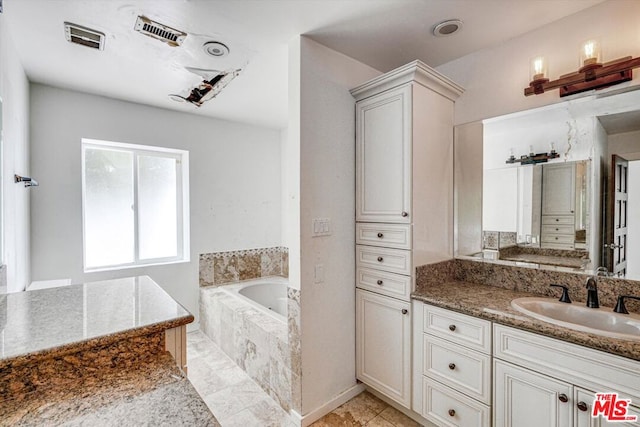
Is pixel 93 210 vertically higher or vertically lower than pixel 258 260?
higher

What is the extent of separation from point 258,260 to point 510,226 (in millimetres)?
2741

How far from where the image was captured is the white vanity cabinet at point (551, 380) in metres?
1.14

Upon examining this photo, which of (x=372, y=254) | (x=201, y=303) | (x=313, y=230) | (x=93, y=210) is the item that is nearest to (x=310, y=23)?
(x=313, y=230)

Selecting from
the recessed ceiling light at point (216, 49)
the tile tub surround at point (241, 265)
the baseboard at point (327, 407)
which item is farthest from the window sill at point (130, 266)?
the recessed ceiling light at point (216, 49)

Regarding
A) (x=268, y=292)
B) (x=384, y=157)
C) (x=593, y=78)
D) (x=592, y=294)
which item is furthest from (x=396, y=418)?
(x=593, y=78)

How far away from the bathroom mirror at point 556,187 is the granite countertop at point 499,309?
27 centimetres

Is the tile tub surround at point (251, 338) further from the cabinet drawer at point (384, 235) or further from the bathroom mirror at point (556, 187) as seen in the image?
the bathroom mirror at point (556, 187)

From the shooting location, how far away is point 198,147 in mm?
3295

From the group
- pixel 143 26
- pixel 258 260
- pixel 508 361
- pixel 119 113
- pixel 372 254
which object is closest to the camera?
pixel 508 361

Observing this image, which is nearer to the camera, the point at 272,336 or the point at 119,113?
the point at 272,336

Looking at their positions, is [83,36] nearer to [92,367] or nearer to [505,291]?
[92,367]

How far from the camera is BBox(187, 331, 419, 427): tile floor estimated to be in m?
1.90

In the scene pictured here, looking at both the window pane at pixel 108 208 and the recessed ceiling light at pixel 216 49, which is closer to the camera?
the recessed ceiling light at pixel 216 49

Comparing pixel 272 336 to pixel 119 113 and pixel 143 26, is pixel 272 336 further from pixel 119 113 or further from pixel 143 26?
pixel 119 113
